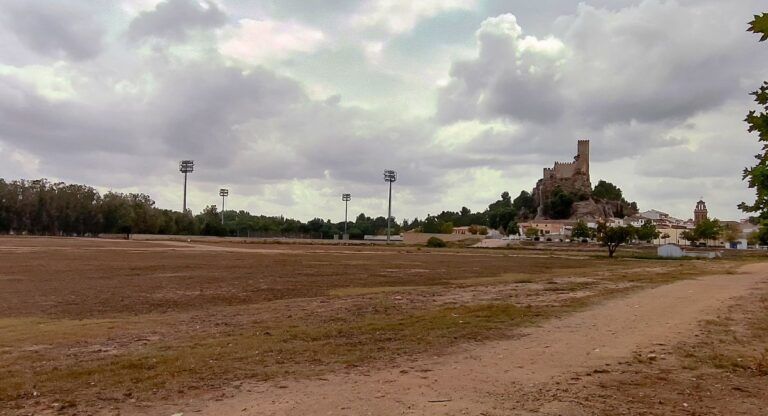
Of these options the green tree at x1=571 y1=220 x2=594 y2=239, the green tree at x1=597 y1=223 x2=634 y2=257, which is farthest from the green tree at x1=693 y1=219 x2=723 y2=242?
the green tree at x1=597 y1=223 x2=634 y2=257

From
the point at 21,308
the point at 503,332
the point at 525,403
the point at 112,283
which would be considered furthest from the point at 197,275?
the point at 525,403

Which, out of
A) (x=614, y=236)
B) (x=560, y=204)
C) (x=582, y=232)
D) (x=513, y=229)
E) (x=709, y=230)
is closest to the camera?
(x=614, y=236)

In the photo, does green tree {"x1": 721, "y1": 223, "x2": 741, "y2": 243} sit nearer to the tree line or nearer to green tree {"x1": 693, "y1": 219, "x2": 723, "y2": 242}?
green tree {"x1": 693, "y1": 219, "x2": 723, "y2": 242}

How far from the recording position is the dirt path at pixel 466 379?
23.2 feet

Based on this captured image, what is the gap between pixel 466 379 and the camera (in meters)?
8.51

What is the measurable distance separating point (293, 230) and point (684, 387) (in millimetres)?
175661

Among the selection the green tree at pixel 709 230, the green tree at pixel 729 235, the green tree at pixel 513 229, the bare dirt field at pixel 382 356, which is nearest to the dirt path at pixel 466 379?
the bare dirt field at pixel 382 356

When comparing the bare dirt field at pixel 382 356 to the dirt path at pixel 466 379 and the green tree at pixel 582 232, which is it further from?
the green tree at pixel 582 232

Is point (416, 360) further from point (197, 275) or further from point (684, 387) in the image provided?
point (197, 275)

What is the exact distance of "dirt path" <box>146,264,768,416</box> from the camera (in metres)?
7.06

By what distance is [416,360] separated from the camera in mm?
10039

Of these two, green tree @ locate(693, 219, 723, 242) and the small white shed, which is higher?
green tree @ locate(693, 219, 723, 242)

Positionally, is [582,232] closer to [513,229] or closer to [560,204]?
[513,229]

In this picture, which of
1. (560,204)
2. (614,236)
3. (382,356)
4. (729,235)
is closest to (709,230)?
(729,235)
